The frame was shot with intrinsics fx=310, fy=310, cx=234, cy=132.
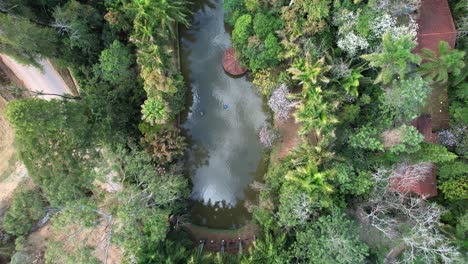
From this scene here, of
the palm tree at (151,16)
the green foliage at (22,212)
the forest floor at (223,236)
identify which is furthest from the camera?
the forest floor at (223,236)

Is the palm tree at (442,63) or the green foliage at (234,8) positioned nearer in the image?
the palm tree at (442,63)

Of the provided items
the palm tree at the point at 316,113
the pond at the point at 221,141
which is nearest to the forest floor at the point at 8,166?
the pond at the point at 221,141

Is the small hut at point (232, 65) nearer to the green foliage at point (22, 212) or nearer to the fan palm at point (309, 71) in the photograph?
the fan palm at point (309, 71)

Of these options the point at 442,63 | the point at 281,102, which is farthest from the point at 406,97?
the point at 281,102

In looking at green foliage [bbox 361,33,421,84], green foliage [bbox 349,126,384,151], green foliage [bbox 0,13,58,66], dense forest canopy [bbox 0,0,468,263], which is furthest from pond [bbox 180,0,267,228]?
green foliage [bbox 0,13,58,66]

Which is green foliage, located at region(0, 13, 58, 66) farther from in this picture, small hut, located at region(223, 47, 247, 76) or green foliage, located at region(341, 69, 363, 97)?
green foliage, located at region(341, 69, 363, 97)

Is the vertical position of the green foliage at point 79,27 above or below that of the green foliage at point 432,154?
above

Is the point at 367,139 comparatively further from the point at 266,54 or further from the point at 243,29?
the point at 243,29
